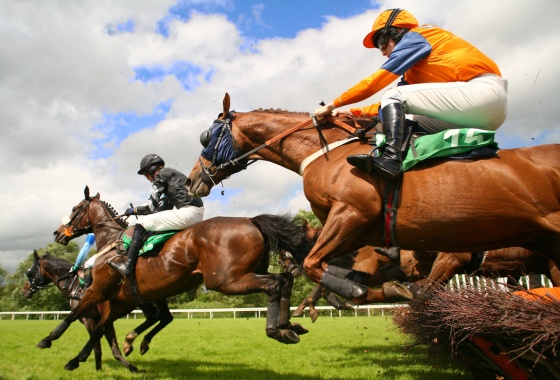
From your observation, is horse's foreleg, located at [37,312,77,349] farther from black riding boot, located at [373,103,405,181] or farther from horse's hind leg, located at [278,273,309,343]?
black riding boot, located at [373,103,405,181]

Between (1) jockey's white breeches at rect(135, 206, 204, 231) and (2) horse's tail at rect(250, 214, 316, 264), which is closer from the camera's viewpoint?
(2) horse's tail at rect(250, 214, 316, 264)

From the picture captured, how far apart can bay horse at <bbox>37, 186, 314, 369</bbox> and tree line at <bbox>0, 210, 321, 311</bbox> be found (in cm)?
2446

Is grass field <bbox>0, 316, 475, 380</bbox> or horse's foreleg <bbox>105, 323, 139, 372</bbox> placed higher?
horse's foreleg <bbox>105, 323, 139, 372</bbox>

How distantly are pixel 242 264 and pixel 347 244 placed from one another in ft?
8.65

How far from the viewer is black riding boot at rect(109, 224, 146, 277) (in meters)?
7.09

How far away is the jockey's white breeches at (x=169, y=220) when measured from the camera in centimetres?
713

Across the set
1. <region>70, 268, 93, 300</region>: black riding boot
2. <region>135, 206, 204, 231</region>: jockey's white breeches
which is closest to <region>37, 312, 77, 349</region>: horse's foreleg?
<region>70, 268, 93, 300</region>: black riding boot

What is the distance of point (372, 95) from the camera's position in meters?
4.03

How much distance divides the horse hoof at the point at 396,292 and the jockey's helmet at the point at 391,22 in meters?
2.20

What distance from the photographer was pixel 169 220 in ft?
23.5

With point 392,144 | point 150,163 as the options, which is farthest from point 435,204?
point 150,163

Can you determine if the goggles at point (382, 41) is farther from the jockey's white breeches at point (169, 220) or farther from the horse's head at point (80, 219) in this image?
the horse's head at point (80, 219)

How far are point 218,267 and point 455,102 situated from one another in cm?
376

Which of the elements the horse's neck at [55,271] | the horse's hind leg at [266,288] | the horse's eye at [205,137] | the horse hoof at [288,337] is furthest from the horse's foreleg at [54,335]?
the horse's eye at [205,137]
